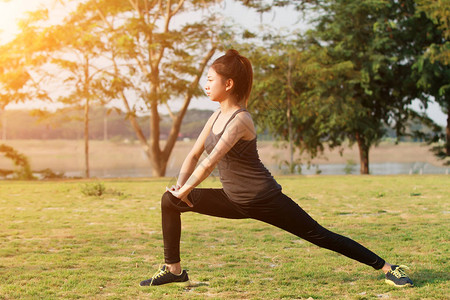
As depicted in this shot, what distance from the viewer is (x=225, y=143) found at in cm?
403

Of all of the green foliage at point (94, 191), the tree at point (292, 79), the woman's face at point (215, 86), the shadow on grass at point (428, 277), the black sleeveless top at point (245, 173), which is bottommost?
the green foliage at point (94, 191)

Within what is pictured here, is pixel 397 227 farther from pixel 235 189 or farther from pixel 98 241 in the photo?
pixel 235 189

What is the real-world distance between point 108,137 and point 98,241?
5057 centimetres

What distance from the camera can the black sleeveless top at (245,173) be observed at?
13.5 feet

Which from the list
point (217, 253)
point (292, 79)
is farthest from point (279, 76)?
point (217, 253)

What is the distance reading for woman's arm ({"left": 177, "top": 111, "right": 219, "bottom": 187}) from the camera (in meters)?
4.37

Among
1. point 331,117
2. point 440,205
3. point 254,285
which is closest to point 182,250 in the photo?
point 254,285

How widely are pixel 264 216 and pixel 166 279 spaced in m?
0.98

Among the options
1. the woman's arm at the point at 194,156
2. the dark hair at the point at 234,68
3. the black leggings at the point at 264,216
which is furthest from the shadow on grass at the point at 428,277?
the dark hair at the point at 234,68

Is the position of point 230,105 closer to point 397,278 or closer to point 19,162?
point 397,278

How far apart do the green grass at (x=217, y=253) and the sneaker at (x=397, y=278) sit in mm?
50

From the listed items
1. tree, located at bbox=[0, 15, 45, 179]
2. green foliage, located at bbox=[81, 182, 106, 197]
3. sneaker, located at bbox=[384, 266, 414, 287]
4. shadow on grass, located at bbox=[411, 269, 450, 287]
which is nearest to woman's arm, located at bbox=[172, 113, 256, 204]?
sneaker, located at bbox=[384, 266, 414, 287]

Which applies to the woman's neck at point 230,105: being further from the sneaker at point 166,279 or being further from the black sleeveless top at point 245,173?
the sneaker at point 166,279

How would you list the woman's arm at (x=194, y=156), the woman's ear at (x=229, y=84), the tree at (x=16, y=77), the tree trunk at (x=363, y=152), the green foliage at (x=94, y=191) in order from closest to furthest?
the woman's ear at (x=229, y=84), the woman's arm at (x=194, y=156), the green foliage at (x=94, y=191), the tree at (x=16, y=77), the tree trunk at (x=363, y=152)
